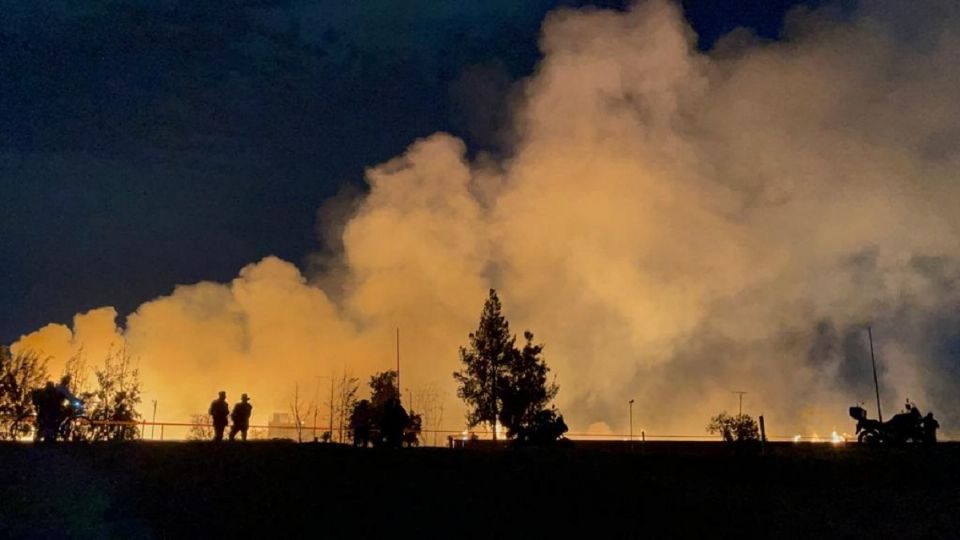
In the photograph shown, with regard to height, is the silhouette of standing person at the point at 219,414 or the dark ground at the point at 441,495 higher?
the silhouette of standing person at the point at 219,414

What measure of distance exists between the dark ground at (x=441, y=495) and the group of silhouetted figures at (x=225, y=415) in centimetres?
527

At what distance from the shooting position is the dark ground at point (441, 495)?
21.7 m

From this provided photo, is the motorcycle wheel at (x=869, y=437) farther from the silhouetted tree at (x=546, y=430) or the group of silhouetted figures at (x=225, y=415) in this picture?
the group of silhouetted figures at (x=225, y=415)

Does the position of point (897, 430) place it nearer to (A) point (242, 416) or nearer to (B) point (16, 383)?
(A) point (242, 416)

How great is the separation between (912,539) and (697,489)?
19.3 ft

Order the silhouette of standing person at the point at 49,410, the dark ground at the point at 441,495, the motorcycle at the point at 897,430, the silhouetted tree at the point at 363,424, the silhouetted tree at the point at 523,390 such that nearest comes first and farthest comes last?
the dark ground at the point at 441,495 < the silhouette of standing person at the point at 49,410 < the silhouetted tree at the point at 363,424 < the motorcycle at the point at 897,430 < the silhouetted tree at the point at 523,390

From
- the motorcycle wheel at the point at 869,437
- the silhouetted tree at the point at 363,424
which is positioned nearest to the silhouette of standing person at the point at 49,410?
the silhouetted tree at the point at 363,424

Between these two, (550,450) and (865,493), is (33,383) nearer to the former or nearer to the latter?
(550,450)

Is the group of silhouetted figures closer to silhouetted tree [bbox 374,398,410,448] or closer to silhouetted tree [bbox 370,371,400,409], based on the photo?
silhouetted tree [bbox 374,398,410,448]

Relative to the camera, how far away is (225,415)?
36219mm

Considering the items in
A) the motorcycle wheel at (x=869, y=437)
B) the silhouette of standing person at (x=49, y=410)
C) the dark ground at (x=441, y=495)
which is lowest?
the dark ground at (x=441, y=495)

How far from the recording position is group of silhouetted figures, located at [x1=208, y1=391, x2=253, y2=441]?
36000 mm

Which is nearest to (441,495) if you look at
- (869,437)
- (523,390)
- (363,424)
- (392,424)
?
(392,424)

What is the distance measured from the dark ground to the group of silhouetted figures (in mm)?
5268
